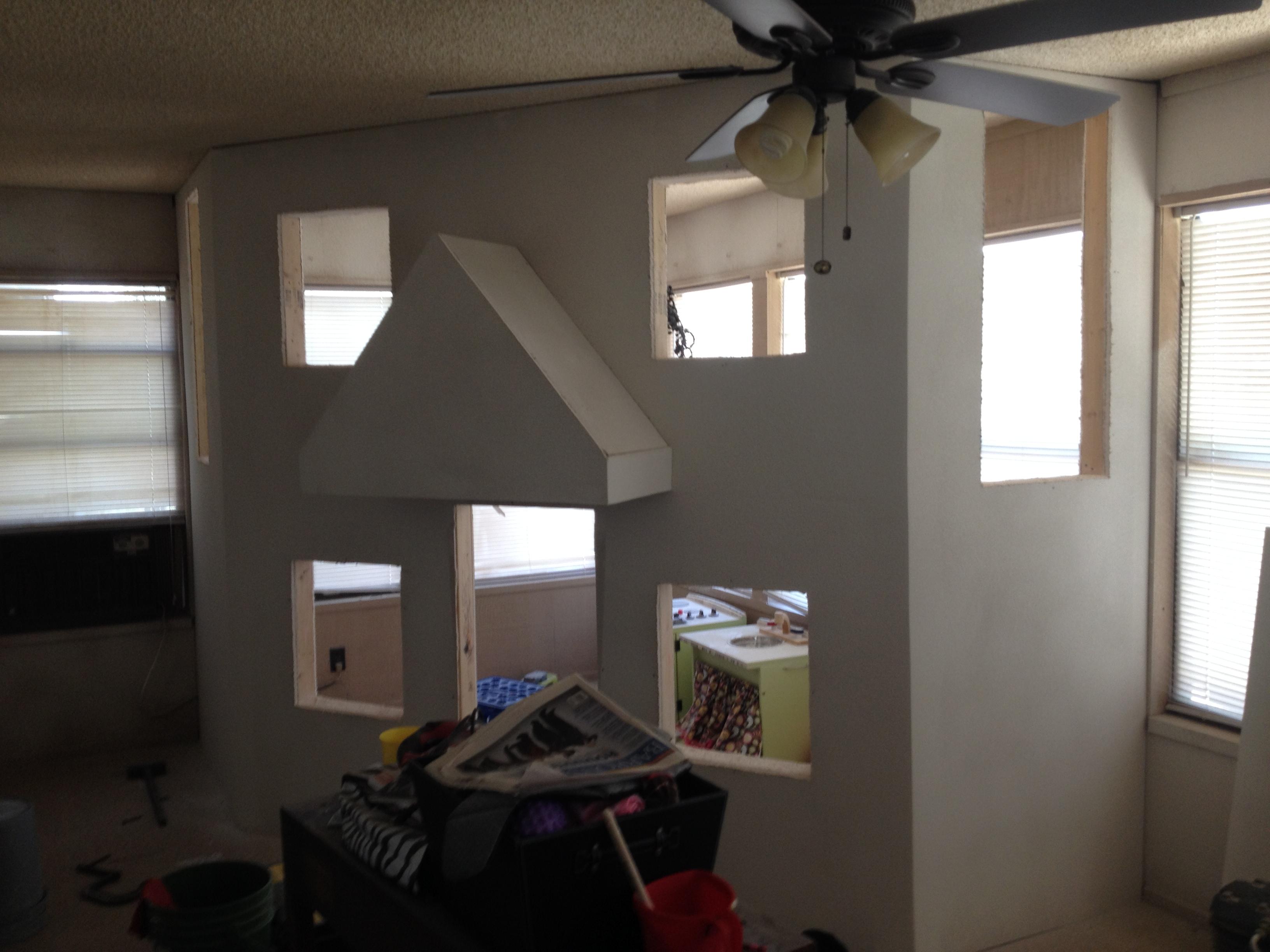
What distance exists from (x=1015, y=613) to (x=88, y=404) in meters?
5.20

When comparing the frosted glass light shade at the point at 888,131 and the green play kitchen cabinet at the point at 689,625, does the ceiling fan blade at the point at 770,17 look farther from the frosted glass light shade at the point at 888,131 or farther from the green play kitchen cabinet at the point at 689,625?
the green play kitchen cabinet at the point at 689,625

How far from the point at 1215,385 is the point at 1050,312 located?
98 centimetres

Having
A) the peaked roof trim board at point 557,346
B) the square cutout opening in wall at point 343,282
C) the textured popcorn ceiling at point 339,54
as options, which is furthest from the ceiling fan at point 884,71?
the square cutout opening in wall at point 343,282

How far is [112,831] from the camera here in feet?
16.6

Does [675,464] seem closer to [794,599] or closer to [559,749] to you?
[559,749]

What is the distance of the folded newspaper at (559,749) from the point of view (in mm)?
1550

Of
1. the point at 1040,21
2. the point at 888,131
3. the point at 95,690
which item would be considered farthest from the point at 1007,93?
the point at 95,690

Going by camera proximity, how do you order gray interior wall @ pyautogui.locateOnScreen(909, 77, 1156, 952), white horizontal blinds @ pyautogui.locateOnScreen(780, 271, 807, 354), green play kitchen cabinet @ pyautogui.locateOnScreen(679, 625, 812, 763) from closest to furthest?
gray interior wall @ pyautogui.locateOnScreen(909, 77, 1156, 952) → green play kitchen cabinet @ pyautogui.locateOnScreen(679, 625, 812, 763) → white horizontal blinds @ pyautogui.locateOnScreen(780, 271, 807, 354)

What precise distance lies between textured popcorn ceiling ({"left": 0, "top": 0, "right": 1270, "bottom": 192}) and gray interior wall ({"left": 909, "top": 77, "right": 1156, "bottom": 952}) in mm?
611

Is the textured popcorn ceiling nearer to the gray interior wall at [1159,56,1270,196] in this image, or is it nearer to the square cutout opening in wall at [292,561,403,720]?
the gray interior wall at [1159,56,1270,196]

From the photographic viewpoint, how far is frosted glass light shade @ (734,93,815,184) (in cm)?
194

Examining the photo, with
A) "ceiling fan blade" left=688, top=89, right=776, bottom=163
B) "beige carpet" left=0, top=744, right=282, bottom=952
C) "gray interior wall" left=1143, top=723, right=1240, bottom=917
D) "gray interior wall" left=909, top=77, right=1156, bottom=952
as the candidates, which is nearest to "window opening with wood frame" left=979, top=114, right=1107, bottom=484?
"gray interior wall" left=909, top=77, right=1156, bottom=952

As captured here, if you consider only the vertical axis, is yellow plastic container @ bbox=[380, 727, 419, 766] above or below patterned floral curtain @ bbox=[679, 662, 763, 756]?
above

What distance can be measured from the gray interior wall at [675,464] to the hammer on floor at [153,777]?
0.74 metres
